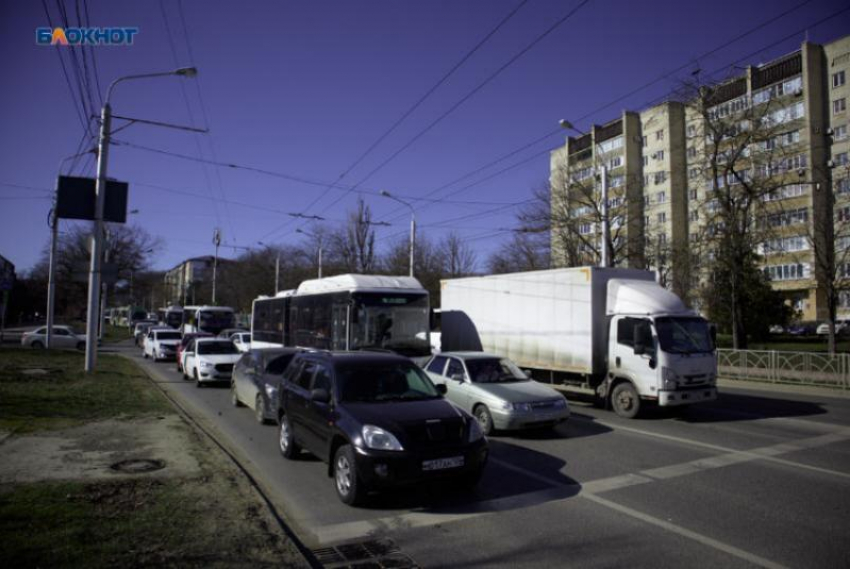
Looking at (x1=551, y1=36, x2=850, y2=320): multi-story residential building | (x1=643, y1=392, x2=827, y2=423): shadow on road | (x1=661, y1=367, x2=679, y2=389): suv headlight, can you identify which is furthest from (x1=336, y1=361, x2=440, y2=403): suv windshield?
(x1=551, y1=36, x2=850, y2=320): multi-story residential building

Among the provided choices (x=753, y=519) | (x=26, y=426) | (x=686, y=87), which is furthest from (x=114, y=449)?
(x=686, y=87)

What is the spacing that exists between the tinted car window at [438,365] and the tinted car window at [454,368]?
21 cm

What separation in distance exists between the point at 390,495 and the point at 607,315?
28.8 feet

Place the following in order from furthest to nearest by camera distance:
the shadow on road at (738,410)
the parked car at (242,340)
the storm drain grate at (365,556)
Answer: the parked car at (242,340), the shadow on road at (738,410), the storm drain grate at (365,556)

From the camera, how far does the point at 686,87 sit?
88.4 feet

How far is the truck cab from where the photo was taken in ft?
40.1

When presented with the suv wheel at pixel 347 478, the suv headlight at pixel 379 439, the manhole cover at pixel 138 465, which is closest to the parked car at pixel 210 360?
the manhole cover at pixel 138 465

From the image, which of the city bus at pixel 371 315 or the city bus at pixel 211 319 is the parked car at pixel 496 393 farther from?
the city bus at pixel 211 319

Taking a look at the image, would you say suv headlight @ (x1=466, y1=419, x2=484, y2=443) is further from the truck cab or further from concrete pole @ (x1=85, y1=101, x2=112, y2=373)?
concrete pole @ (x1=85, y1=101, x2=112, y2=373)

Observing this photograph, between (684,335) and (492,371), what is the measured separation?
4.71m

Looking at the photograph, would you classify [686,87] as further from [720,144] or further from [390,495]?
[390,495]

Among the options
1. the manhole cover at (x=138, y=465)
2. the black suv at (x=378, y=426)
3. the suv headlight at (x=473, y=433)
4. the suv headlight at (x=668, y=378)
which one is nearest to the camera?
the black suv at (x=378, y=426)

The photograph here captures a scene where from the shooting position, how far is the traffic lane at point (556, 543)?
4812 millimetres

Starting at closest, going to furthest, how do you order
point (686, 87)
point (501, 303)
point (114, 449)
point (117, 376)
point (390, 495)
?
point (390, 495), point (114, 449), point (501, 303), point (117, 376), point (686, 87)
